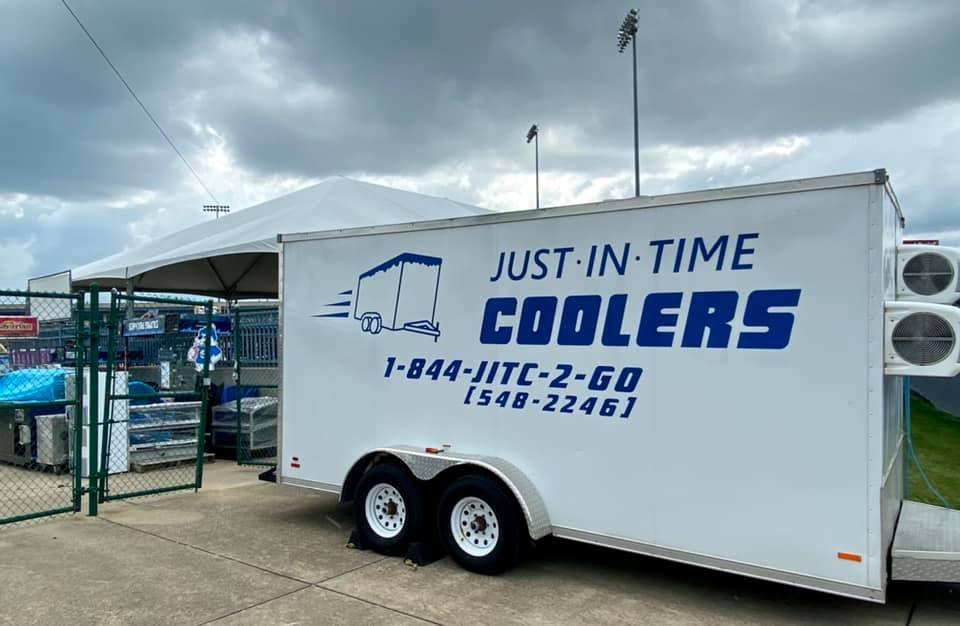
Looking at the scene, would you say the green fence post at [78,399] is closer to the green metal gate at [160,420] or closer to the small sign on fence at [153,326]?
the green metal gate at [160,420]

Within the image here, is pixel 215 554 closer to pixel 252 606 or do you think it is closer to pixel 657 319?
pixel 252 606

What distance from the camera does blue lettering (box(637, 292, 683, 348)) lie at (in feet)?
15.6

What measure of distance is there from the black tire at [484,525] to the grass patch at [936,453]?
3.76 m

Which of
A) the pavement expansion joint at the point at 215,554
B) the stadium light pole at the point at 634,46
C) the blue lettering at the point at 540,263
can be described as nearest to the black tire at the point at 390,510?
the pavement expansion joint at the point at 215,554

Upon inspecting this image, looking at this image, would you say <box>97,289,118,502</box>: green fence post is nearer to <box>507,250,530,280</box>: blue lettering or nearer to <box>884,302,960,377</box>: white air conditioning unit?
<box>507,250,530,280</box>: blue lettering

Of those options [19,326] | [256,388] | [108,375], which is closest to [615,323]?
[108,375]

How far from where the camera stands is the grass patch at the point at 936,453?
810cm

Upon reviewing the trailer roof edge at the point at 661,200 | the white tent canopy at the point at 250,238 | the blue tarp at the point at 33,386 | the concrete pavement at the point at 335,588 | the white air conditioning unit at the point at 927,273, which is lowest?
the concrete pavement at the point at 335,588

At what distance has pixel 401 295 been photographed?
6055 millimetres

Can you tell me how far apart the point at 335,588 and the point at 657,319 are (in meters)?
2.92

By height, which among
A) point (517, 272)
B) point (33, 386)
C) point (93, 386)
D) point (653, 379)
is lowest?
point (33, 386)

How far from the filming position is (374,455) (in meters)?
6.04

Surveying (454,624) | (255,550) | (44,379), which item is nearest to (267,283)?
(44,379)

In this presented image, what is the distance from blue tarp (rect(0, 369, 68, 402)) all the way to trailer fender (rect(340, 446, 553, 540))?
17.8ft
